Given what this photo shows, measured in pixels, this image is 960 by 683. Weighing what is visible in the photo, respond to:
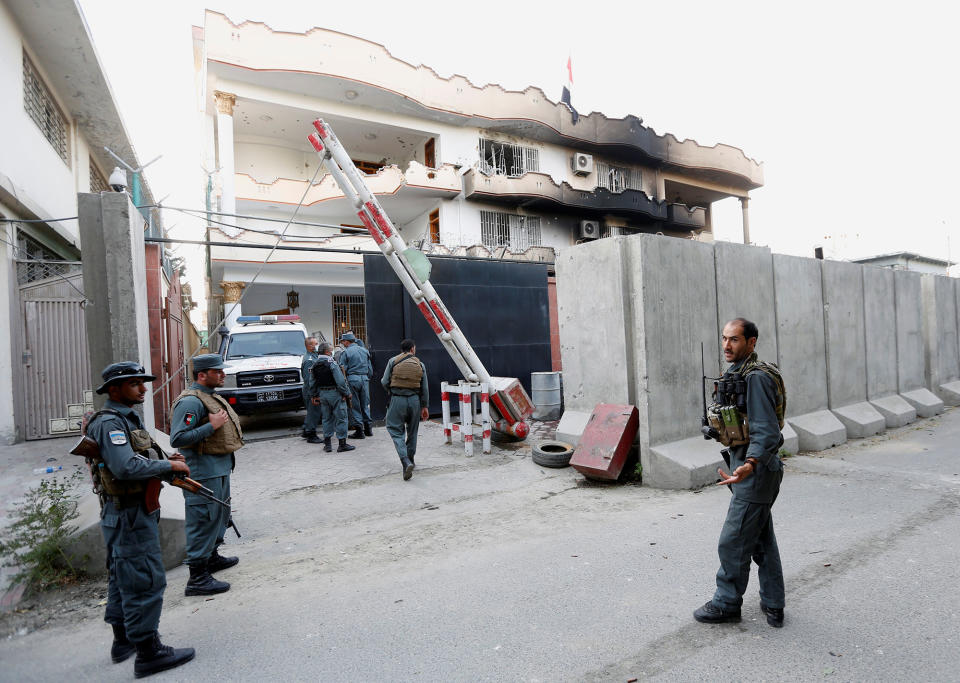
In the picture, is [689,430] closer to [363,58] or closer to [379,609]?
[379,609]

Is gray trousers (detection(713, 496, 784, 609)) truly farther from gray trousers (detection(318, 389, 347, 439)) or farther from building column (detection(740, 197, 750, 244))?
building column (detection(740, 197, 750, 244))

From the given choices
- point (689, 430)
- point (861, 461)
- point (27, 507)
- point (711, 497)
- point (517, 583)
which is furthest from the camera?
point (861, 461)

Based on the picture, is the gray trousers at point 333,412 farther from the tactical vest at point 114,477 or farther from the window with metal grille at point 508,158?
the window with metal grille at point 508,158

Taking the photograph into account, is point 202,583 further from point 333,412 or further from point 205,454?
point 333,412

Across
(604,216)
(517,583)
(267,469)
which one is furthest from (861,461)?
(604,216)

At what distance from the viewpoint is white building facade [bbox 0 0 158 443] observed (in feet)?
28.2

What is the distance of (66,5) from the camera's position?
9.13m

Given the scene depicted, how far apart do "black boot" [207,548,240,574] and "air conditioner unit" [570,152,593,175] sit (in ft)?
87.3

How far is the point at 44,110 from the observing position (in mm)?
10602

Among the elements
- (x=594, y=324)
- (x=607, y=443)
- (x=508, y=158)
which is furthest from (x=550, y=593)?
(x=508, y=158)

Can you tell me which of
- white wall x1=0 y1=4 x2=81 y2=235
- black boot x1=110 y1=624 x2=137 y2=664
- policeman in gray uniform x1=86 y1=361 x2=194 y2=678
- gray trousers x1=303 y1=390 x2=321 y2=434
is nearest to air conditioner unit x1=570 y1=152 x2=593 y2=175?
white wall x1=0 y1=4 x2=81 y2=235

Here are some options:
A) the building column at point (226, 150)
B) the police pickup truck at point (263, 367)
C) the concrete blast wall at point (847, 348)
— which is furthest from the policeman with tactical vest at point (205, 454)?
the building column at point (226, 150)

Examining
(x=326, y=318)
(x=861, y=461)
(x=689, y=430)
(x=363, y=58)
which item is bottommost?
(x=861, y=461)

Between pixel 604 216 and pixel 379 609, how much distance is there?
27.3 m
